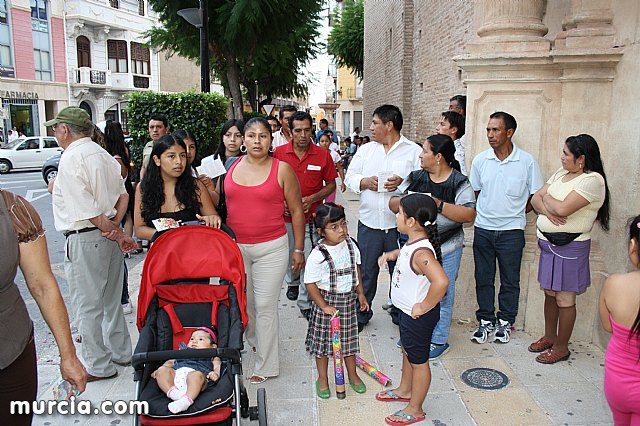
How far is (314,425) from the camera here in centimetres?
361

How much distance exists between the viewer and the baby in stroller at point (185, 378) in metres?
2.75

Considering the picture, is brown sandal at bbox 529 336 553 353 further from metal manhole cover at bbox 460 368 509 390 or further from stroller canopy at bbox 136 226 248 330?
stroller canopy at bbox 136 226 248 330

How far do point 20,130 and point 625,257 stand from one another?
33.2 metres

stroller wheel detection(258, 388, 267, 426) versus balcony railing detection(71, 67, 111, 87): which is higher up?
balcony railing detection(71, 67, 111, 87)

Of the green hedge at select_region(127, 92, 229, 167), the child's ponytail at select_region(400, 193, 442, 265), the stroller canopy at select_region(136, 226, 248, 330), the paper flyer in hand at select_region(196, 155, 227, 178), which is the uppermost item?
the green hedge at select_region(127, 92, 229, 167)

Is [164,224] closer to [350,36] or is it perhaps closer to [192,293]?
[192,293]

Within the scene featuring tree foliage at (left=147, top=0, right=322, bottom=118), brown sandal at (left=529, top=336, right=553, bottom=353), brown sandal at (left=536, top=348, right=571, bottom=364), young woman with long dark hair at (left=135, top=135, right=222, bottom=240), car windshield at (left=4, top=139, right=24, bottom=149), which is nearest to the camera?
young woman with long dark hair at (left=135, top=135, right=222, bottom=240)

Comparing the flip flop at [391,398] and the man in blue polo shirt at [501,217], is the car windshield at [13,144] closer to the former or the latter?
the man in blue polo shirt at [501,217]

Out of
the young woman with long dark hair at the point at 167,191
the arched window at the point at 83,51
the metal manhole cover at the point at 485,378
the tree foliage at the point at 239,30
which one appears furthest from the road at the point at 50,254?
the arched window at the point at 83,51

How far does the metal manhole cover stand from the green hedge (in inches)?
296

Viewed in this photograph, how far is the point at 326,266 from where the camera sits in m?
3.79

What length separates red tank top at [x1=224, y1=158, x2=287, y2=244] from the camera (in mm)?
4008

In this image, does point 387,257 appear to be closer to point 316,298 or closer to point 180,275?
point 316,298

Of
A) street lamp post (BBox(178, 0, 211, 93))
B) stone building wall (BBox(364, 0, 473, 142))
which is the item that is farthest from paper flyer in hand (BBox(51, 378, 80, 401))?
stone building wall (BBox(364, 0, 473, 142))
